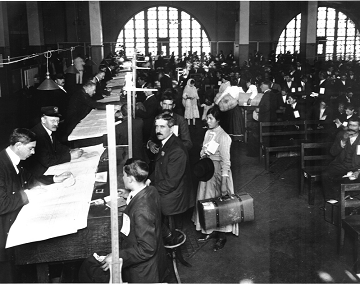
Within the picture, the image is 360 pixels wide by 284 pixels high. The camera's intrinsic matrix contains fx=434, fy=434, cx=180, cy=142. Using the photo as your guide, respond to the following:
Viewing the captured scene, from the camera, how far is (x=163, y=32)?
26438 mm

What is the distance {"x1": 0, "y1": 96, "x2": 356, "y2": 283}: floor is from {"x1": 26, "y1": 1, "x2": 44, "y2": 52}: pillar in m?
13.1

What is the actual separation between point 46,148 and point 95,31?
13.4 meters

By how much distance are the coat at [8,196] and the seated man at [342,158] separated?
3.73m

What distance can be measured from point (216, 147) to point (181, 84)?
28.5 feet

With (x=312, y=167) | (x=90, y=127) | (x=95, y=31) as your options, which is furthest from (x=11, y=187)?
(x=95, y=31)

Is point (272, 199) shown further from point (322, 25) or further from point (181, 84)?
point (322, 25)

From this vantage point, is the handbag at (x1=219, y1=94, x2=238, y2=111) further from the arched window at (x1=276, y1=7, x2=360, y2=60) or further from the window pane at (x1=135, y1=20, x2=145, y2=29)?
the arched window at (x1=276, y1=7, x2=360, y2=60)

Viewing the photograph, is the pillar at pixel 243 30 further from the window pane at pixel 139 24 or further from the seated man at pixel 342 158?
the seated man at pixel 342 158

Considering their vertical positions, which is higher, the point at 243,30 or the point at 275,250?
the point at 243,30

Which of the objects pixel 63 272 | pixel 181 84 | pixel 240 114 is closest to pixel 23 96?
pixel 181 84

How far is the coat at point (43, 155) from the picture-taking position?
4.48 m

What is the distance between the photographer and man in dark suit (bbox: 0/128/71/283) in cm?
329

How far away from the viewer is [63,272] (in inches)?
152

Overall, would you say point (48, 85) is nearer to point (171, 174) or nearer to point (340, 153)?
point (171, 174)
